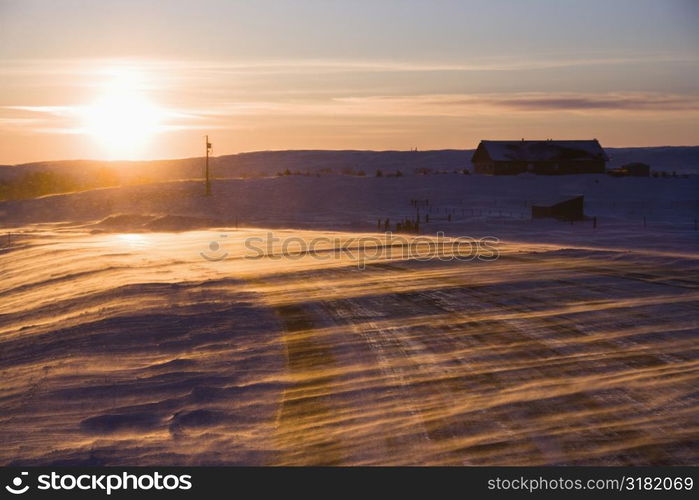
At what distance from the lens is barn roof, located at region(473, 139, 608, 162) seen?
3780 inches

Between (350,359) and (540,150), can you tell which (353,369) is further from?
(540,150)

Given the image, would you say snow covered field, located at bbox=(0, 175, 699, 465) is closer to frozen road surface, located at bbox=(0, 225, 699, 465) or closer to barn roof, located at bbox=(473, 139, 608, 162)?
frozen road surface, located at bbox=(0, 225, 699, 465)

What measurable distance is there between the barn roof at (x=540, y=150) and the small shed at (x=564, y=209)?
34.3 meters

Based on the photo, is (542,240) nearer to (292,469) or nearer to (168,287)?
(168,287)

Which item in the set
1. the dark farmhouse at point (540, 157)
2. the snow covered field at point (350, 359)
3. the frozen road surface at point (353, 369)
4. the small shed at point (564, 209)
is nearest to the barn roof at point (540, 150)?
the dark farmhouse at point (540, 157)

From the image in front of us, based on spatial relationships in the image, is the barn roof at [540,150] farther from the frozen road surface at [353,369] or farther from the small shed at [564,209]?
the frozen road surface at [353,369]

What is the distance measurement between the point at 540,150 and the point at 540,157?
1.28 metres

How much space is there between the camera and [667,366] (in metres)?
15.4

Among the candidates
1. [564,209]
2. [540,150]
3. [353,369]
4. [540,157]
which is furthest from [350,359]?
[540,150]

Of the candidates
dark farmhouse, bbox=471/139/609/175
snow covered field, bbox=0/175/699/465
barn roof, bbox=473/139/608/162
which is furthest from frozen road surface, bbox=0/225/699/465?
barn roof, bbox=473/139/608/162

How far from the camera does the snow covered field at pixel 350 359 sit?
1167 cm

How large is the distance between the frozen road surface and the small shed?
32037mm

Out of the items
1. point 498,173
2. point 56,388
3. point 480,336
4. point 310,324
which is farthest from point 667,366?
point 498,173

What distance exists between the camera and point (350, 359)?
16125 millimetres
